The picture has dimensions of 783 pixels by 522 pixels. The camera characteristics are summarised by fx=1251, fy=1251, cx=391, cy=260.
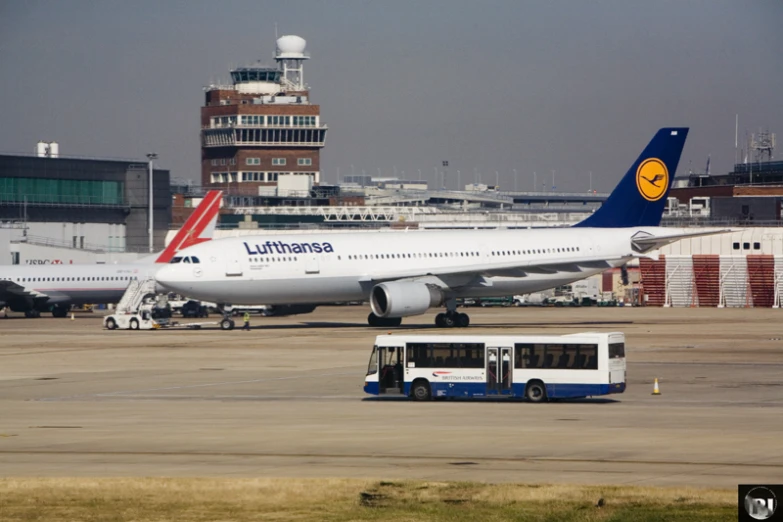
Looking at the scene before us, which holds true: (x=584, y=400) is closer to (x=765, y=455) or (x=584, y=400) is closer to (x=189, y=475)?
(x=765, y=455)

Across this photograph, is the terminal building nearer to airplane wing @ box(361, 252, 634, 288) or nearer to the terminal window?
the terminal window

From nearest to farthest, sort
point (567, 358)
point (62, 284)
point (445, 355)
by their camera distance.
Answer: point (567, 358) < point (445, 355) < point (62, 284)

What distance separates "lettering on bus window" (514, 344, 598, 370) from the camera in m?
40.0

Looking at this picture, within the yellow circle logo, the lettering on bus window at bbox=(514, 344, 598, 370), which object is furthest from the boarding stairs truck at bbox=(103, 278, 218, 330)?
the lettering on bus window at bbox=(514, 344, 598, 370)

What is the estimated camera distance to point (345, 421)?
114 ft

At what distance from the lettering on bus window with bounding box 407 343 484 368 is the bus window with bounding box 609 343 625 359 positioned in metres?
4.14

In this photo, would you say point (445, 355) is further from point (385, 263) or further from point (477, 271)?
point (385, 263)

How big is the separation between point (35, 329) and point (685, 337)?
42.9 meters

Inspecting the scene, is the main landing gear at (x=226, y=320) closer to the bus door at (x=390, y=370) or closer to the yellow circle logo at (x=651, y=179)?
the yellow circle logo at (x=651, y=179)

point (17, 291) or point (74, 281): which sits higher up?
point (74, 281)

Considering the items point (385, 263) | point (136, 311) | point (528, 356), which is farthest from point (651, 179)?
point (528, 356)

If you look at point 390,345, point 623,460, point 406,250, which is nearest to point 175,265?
point 406,250

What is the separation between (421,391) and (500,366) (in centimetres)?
277

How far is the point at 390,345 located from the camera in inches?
1646
